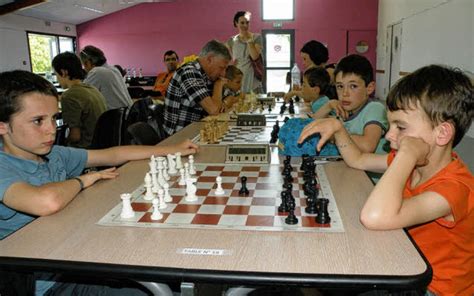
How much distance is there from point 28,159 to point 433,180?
1465 mm

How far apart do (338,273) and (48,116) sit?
4.03 ft

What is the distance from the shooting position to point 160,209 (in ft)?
4.58

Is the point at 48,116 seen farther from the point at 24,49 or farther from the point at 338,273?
the point at 24,49

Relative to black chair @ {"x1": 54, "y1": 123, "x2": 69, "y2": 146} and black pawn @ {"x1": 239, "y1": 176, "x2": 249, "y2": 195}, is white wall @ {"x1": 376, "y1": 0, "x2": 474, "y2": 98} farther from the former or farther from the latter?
black pawn @ {"x1": 239, "y1": 176, "x2": 249, "y2": 195}

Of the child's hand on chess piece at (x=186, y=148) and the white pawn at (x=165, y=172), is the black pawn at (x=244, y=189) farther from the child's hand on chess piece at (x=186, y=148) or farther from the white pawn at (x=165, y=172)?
the child's hand on chess piece at (x=186, y=148)

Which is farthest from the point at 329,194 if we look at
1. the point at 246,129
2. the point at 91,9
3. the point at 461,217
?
the point at 91,9

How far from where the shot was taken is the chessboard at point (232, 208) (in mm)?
1256

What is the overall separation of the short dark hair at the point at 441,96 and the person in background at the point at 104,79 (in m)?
3.69

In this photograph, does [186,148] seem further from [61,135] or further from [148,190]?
[61,135]

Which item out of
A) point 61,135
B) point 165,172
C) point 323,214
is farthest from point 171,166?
point 61,135

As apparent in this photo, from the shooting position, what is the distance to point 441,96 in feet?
4.39

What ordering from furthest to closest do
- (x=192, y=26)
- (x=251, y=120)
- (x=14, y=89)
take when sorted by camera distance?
(x=192, y=26) → (x=251, y=120) → (x=14, y=89)

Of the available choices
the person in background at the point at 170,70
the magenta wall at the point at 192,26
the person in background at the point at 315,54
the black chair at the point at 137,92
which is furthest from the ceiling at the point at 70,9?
the person in background at the point at 315,54

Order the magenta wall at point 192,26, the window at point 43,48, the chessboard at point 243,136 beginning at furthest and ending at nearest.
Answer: the magenta wall at point 192,26
the window at point 43,48
the chessboard at point 243,136
